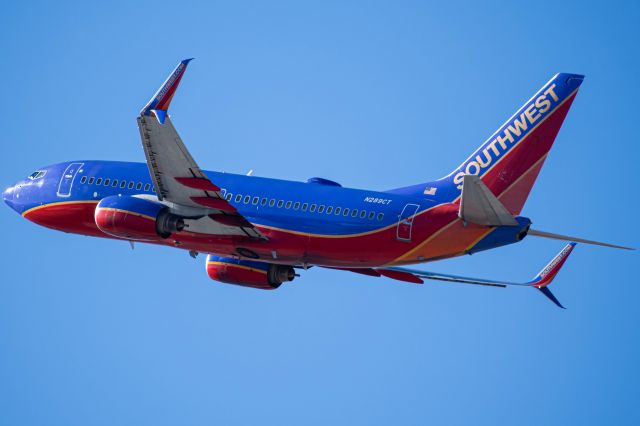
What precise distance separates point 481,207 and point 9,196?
25.4m

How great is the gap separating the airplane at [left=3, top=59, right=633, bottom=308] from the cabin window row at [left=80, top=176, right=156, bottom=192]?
0.06 meters

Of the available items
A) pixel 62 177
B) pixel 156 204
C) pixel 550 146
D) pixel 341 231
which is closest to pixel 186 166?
pixel 156 204

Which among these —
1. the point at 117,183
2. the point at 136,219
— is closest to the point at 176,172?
the point at 136,219

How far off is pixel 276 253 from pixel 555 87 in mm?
13978

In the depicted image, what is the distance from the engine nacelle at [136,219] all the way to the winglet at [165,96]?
593 cm

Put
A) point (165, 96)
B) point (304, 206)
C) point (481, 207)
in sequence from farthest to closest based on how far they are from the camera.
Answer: point (304, 206) → point (481, 207) → point (165, 96)

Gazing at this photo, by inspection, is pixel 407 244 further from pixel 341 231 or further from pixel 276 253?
pixel 276 253

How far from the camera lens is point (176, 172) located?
168 feet

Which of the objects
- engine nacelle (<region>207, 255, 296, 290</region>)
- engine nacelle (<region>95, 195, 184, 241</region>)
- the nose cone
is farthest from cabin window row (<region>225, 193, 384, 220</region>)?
the nose cone

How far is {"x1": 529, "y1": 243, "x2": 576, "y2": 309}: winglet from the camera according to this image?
187 feet

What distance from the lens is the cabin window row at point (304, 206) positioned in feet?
172

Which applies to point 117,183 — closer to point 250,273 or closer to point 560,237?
point 250,273

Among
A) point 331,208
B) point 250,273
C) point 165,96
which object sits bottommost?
point 250,273

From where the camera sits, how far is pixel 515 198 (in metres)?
51.4
